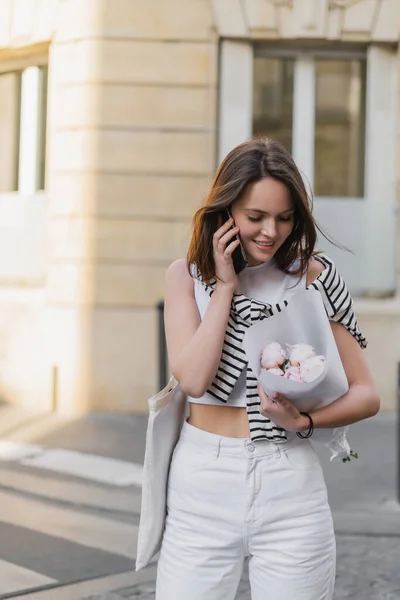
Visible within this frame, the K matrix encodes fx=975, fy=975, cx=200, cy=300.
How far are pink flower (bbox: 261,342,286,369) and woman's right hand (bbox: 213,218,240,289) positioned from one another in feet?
0.69

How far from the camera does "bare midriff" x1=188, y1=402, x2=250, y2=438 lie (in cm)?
237

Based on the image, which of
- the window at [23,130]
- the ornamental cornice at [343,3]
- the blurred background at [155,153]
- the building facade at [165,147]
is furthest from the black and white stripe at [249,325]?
the window at [23,130]

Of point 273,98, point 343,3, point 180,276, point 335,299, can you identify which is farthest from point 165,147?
point 335,299

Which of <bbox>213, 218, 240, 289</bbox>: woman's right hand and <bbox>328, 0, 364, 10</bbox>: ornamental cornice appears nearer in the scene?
<bbox>213, 218, 240, 289</bbox>: woman's right hand

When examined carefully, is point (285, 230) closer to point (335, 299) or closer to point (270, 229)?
point (270, 229)

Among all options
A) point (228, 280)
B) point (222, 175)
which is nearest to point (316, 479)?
point (228, 280)

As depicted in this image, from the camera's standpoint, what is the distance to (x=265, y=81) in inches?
421

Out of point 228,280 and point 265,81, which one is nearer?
point 228,280

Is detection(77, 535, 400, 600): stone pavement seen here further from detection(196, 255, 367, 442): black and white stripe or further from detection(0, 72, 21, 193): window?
detection(0, 72, 21, 193): window

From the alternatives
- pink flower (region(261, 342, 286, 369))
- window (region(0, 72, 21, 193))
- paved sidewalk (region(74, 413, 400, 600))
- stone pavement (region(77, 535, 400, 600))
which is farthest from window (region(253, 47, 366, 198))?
pink flower (region(261, 342, 286, 369))

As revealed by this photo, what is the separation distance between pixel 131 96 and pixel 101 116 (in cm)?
38

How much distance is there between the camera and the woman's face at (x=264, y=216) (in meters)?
2.32

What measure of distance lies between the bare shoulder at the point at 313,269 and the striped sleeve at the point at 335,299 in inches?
0.7

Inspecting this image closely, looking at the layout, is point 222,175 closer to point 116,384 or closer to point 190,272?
point 190,272
